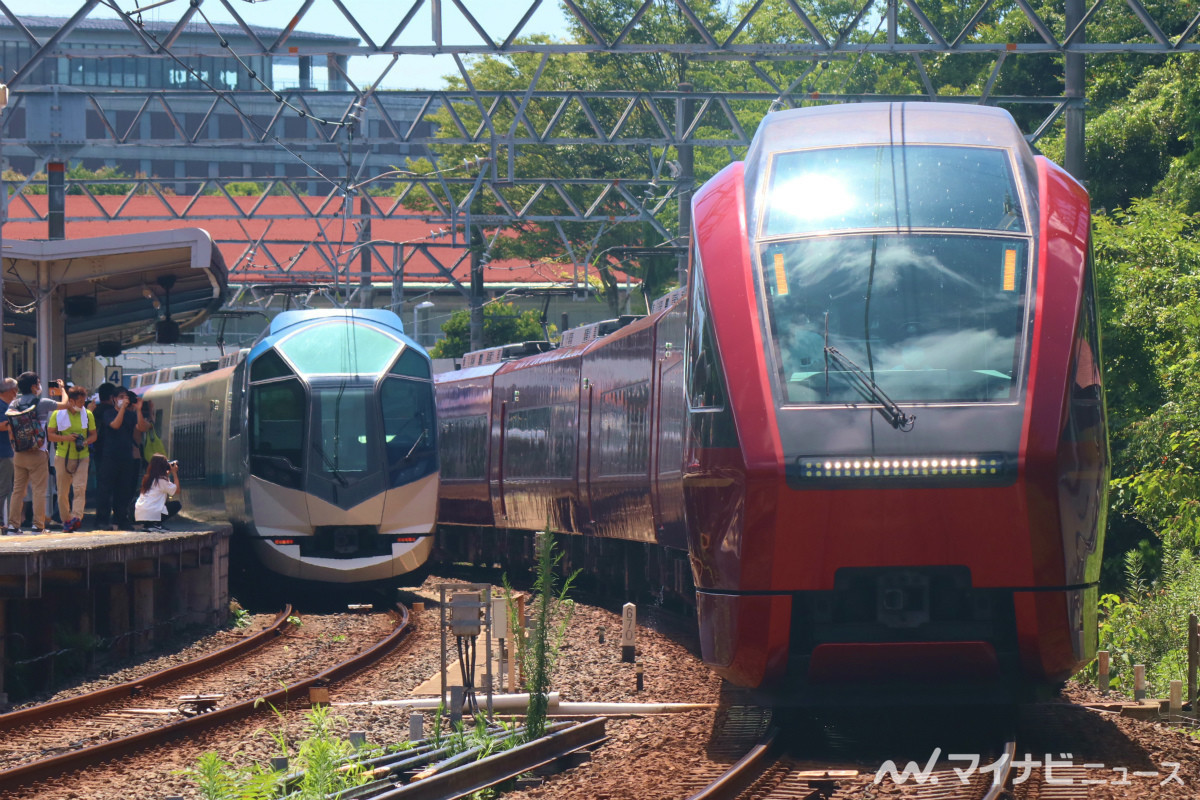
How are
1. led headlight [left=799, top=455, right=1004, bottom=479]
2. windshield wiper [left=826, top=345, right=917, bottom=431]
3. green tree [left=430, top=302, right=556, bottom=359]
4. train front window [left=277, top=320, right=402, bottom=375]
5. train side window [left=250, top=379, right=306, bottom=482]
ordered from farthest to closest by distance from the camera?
green tree [left=430, top=302, right=556, bottom=359] < train front window [left=277, top=320, right=402, bottom=375] < train side window [left=250, top=379, right=306, bottom=482] < windshield wiper [left=826, top=345, right=917, bottom=431] < led headlight [left=799, top=455, right=1004, bottom=479]

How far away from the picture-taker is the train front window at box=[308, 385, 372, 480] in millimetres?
18500

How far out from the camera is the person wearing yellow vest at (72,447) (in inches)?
628

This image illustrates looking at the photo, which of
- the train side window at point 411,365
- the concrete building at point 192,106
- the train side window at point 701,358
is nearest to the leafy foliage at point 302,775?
the train side window at point 701,358

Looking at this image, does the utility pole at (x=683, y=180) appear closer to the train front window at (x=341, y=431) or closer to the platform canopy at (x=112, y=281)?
the platform canopy at (x=112, y=281)

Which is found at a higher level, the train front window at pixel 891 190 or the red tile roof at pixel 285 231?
the red tile roof at pixel 285 231

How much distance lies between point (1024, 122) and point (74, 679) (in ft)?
82.0

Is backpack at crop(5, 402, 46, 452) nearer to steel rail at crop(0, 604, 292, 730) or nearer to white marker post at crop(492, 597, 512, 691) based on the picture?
steel rail at crop(0, 604, 292, 730)

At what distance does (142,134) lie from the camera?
86750 mm

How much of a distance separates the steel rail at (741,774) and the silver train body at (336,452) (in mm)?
10367

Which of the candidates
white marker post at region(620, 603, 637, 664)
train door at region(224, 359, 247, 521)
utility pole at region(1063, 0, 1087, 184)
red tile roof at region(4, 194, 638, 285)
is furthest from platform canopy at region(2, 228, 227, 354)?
red tile roof at region(4, 194, 638, 285)

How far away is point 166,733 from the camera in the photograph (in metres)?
10.1

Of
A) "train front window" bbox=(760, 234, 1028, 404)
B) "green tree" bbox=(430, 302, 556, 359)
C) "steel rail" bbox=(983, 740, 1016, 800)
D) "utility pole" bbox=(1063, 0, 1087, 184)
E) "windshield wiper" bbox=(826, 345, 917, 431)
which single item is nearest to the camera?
"steel rail" bbox=(983, 740, 1016, 800)

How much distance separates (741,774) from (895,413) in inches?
75.0

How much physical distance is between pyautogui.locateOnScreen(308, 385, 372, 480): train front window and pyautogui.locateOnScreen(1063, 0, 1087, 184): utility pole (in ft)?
26.1
